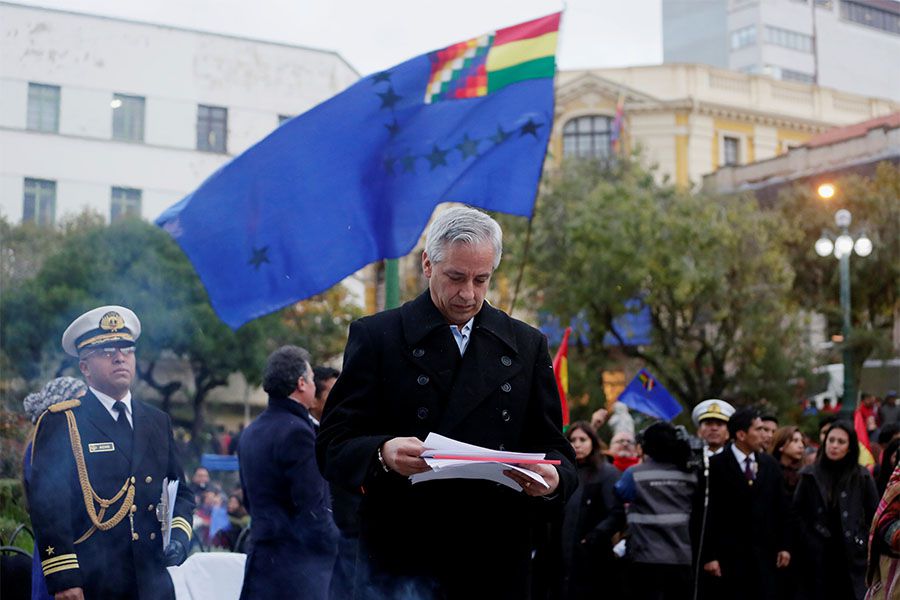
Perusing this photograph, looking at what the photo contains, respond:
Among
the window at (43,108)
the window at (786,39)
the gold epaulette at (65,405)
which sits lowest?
the gold epaulette at (65,405)

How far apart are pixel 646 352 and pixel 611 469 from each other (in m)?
19.4

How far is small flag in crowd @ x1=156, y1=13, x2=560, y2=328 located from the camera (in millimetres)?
8438

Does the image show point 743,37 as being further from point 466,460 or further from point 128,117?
point 466,460

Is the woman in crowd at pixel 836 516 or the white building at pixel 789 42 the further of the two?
the white building at pixel 789 42

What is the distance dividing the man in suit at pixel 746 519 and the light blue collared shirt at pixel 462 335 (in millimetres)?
5704

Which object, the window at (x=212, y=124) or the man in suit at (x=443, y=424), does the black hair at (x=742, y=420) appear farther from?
the window at (x=212, y=124)

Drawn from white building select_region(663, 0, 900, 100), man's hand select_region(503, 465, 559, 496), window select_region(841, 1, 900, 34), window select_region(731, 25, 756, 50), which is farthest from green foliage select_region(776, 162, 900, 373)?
man's hand select_region(503, 465, 559, 496)

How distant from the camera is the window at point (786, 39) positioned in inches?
1902

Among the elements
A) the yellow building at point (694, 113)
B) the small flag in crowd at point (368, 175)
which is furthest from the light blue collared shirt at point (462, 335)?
the yellow building at point (694, 113)

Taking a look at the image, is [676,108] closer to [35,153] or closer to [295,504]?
[35,153]

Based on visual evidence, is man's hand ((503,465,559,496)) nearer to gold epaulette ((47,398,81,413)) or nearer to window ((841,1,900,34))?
gold epaulette ((47,398,81,413))

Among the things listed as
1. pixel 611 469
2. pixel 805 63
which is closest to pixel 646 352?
pixel 611 469

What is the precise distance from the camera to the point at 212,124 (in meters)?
42.3

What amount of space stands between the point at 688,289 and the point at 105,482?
23.4 m
